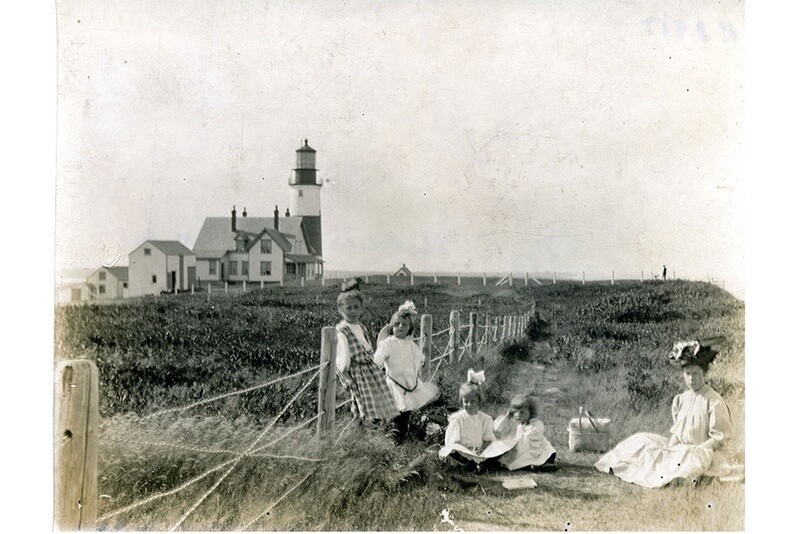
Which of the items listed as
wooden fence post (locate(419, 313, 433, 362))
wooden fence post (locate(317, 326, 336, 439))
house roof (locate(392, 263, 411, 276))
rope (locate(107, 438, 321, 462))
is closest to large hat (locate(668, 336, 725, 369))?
wooden fence post (locate(419, 313, 433, 362))

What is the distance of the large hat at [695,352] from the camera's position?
6.73 metres

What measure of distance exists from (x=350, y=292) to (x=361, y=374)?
70 centimetres

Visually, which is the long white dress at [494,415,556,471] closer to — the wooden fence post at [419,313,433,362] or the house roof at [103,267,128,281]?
the wooden fence post at [419,313,433,362]

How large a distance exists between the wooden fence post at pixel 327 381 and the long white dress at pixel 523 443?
141 cm

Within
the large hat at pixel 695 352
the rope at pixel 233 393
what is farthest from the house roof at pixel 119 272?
the large hat at pixel 695 352

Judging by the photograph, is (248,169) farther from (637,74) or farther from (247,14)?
(637,74)

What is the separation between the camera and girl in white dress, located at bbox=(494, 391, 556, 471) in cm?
644

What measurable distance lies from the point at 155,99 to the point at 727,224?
5082mm

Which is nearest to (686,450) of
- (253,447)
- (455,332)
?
(455,332)

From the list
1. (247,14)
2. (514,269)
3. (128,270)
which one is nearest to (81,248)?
(128,270)

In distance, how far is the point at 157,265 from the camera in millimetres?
6723

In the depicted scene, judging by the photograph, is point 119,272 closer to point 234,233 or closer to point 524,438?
point 234,233

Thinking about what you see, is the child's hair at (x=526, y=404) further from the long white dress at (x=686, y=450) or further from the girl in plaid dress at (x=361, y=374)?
the girl in plaid dress at (x=361, y=374)

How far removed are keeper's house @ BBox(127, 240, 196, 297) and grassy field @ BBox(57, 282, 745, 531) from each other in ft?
0.59
